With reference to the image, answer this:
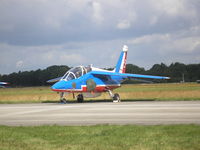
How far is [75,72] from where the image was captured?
28219mm

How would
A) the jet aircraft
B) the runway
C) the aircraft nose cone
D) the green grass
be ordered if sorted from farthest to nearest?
the jet aircraft
the aircraft nose cone
the runway
the green grass

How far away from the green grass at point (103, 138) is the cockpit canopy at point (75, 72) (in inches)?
636

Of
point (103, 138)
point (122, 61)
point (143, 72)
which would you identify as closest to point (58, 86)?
point (122, 61)

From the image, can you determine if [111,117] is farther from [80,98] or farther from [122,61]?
[122,61]

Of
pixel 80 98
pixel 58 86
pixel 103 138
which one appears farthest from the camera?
pixel 80 98

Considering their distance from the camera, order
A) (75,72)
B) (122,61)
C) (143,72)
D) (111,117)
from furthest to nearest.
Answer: (143,72) → (122,61) → (75,72) → (111,117)

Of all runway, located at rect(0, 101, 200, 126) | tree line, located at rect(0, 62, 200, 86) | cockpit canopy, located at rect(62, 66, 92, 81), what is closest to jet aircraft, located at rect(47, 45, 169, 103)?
cockpit canopy, located at rect(62, 66, 92, 81)

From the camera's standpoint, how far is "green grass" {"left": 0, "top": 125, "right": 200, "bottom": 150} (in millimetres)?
8320

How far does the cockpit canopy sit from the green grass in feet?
53.0

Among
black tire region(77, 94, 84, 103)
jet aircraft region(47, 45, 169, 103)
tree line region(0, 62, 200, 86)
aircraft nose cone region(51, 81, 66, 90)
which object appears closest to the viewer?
aircraft nose cone region(51, 81, 66, 90)

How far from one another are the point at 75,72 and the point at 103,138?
62.3 feet

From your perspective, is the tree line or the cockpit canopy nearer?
the cockpit canopy

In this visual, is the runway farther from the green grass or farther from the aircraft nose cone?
the aircraft nose cone

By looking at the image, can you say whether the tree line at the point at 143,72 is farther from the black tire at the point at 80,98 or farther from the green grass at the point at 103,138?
the green grass at the point at 103,138
